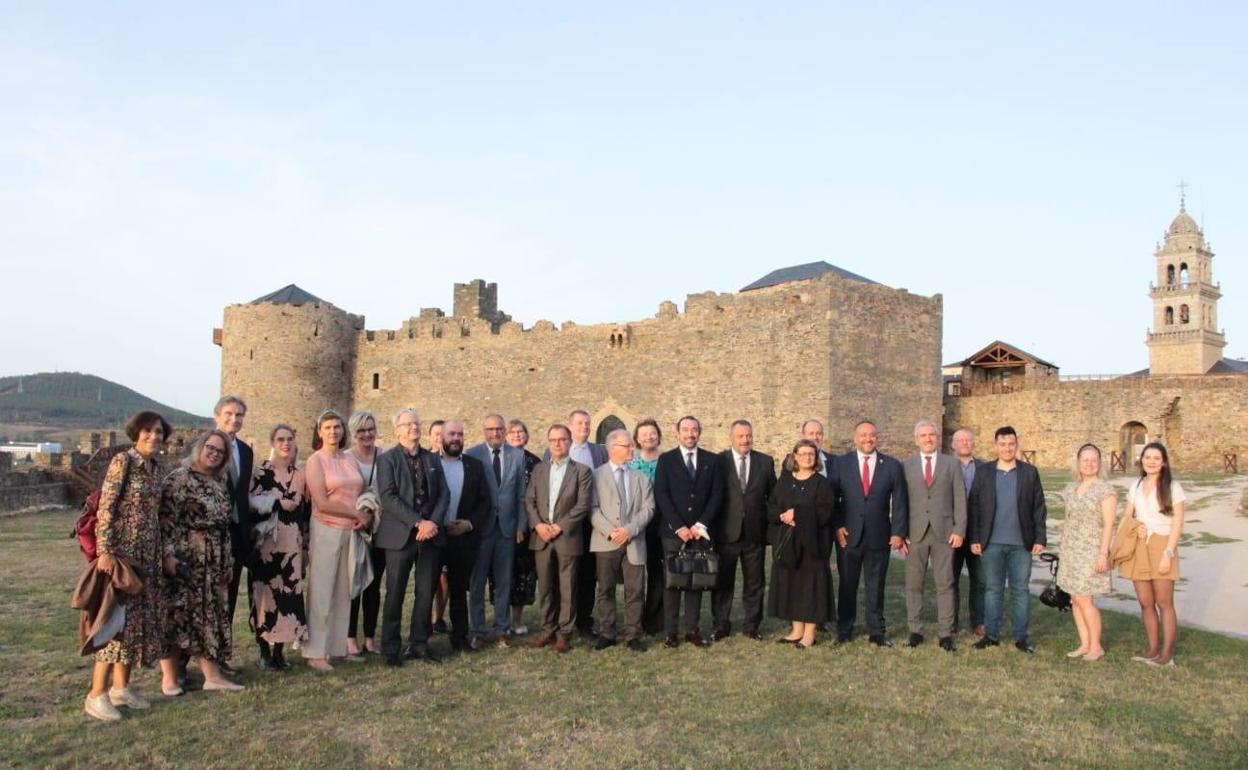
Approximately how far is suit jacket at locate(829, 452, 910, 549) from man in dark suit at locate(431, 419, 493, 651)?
2770mm

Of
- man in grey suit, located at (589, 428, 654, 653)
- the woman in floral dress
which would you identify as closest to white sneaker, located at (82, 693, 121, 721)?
the woman in floral dress

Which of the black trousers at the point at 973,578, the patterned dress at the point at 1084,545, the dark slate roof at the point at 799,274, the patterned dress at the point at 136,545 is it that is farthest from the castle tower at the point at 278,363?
the patterned dress at the point at 1084,545

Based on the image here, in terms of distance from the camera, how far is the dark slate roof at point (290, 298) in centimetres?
2944

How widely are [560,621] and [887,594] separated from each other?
12.4ft

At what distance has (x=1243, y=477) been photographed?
65.8 feet

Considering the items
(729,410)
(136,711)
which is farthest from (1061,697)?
(729,410)

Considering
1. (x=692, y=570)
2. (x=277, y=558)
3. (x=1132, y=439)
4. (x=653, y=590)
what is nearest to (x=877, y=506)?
(x=692, y=570)

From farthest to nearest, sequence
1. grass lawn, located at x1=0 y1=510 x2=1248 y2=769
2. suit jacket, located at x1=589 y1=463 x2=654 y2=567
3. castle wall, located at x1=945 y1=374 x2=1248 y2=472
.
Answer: castle wall, located at x1=945 y1=374 x2=1248 y2=472 < suit jacket, located at x1=589 y1=463 x2=654 y2=567 < grass lawn, located at x1=0 y1=510 x2=1248 y2=769

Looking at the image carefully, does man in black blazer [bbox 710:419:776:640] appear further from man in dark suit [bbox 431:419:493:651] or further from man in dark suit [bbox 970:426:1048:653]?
man in dark suit [bbox 431:419:493:651]

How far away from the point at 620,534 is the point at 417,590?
1.46 m

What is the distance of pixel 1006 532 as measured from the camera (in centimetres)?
679

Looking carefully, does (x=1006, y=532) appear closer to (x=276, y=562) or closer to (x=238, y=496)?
(x=276, y=562)

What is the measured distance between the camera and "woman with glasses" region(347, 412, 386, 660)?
246 inches

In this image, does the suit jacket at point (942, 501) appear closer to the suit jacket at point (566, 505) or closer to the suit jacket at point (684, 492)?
the suit jacket at point (684, 492)
